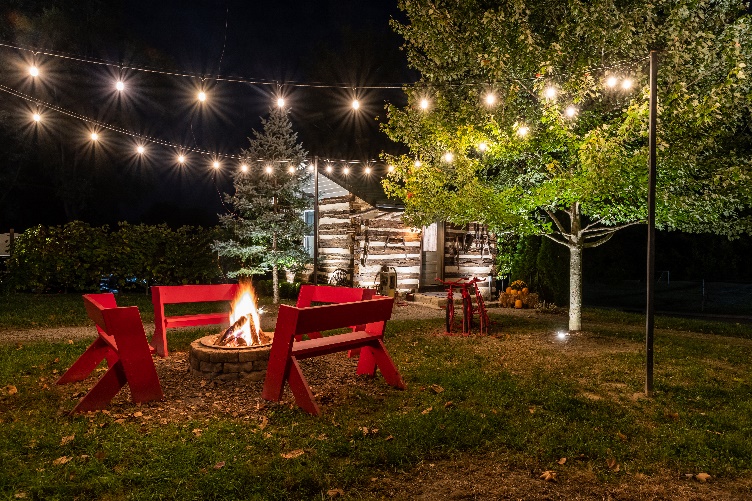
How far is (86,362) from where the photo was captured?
6.18 metres

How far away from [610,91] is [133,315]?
895 centimetres

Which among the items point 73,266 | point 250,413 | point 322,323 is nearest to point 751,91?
point 322,323

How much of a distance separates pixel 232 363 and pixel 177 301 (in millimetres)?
2384

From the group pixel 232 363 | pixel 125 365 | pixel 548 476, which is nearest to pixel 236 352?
pixel 232 363

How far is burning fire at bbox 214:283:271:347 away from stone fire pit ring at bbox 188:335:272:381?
0.25 metres

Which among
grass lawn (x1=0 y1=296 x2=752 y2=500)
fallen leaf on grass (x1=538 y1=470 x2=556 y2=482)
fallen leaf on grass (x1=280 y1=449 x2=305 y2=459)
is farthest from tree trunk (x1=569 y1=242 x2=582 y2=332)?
fallen leaf on grass (x1=280 y1=449 x2=305 y2=459)

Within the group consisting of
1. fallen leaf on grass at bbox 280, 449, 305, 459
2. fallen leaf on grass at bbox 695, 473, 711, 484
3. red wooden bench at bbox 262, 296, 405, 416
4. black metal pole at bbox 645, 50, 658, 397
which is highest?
black metal pole at bbox 645, 50, 658, 397

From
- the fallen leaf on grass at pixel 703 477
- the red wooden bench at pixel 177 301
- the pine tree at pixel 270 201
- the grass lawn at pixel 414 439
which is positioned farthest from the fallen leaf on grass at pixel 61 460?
the pine tree at pixel 270 201

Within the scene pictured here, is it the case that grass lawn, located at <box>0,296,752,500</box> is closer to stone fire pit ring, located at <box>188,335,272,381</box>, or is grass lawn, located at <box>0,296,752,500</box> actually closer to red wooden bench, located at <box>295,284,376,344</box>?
stone fire pit ring, located at <box>188,335,272,381</box>

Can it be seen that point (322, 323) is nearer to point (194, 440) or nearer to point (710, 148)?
point (194, 440)

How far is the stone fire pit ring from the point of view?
6082 mm

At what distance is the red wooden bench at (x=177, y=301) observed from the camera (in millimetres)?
7680

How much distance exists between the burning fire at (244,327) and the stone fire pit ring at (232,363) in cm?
25

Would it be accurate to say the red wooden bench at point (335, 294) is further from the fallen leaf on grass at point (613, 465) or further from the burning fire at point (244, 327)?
the fallen leaf on grass at point (613, 465)
